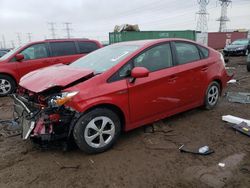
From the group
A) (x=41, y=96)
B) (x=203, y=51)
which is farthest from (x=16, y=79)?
(x=203, y=51)

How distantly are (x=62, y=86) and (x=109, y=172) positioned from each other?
1.30 m

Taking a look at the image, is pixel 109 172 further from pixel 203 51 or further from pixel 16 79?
pixel 16 79

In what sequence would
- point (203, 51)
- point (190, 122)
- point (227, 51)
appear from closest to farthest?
1. point (190, 122)
2. point (203, 51)
3. point (227, 51)

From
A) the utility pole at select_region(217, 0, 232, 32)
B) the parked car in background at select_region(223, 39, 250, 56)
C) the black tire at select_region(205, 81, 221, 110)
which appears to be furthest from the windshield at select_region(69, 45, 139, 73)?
the utility pole at select_region(217, 0, 232, 32)

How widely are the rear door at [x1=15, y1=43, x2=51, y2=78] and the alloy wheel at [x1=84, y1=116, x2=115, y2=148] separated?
16.9 ft

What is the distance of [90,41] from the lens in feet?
28.9

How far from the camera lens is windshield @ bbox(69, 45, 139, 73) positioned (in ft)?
12.1

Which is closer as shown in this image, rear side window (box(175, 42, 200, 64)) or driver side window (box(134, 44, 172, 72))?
driver side window (box(134, 44, 172, 72))

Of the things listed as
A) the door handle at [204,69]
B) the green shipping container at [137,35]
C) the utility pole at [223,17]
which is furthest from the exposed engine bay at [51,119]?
the utility pole at [223,17]

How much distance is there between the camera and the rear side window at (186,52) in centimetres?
436

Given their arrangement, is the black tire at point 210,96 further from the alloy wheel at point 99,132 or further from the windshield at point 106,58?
the alloy wheel at point 99,132

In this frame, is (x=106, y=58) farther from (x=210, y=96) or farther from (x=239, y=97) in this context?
(x=239, y=97)

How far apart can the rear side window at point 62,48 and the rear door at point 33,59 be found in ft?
0.82

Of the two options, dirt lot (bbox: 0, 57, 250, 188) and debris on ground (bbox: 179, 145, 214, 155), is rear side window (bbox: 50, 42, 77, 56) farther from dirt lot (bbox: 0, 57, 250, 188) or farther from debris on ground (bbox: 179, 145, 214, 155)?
debris on ground (bbox: 179, 145, 214, 155)
